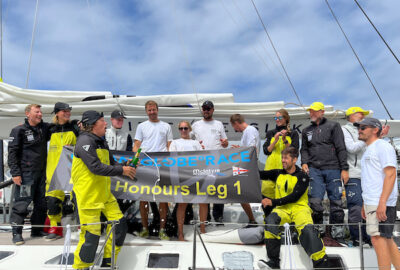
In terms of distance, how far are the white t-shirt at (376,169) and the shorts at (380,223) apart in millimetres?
61

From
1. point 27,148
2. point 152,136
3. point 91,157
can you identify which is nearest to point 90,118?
point 91,157

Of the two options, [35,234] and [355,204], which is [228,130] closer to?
[355,204]

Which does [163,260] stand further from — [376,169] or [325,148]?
[325,148]

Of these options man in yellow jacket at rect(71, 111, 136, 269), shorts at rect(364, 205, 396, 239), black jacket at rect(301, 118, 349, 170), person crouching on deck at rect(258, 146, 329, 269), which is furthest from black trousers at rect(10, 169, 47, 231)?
shorts at rect(364, 205, 396, 239)

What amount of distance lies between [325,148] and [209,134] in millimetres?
1697

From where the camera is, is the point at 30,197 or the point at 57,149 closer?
the point at 30,197

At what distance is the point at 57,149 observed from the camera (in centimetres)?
447

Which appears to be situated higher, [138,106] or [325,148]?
[138,106]

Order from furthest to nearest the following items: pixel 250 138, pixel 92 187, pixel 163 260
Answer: pixel 250 138
pixel 163 260
pixel 92 187

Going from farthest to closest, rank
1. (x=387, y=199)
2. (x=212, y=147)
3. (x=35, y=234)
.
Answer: (x=212, y=147) → (x=35, y=234) → (x=387, y=199)

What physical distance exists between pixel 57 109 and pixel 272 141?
321 centimetres

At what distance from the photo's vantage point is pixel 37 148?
4445mm

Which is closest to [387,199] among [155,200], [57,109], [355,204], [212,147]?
[355,204]

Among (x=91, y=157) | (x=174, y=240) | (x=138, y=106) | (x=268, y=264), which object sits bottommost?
(x=268, y=264)
